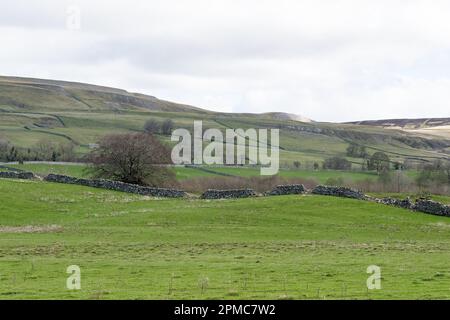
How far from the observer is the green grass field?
22.7 meters

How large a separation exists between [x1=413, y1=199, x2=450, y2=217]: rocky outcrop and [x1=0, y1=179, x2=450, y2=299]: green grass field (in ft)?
6.35

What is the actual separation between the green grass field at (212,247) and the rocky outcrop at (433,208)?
1.94 meters

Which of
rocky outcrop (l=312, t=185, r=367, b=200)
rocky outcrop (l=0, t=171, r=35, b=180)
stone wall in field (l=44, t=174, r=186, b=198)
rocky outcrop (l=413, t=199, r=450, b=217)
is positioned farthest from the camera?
rocky outcrop (l=0, t=171, r=35, b=180)

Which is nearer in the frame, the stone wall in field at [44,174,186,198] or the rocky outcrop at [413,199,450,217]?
the rocky outcrop at [413,199,450,217]

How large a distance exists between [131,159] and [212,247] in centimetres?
4273

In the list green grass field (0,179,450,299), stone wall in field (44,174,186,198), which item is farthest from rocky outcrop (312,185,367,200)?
stone wall in field (44,174,186,198)

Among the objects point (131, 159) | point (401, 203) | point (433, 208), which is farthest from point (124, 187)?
point (433, 208)

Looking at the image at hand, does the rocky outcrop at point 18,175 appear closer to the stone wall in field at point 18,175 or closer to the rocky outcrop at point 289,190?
the stone wall in field at point 18,175

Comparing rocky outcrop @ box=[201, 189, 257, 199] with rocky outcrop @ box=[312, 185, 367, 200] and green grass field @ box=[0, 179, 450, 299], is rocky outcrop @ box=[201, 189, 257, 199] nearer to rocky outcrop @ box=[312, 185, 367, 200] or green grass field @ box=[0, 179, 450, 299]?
green grass field @ box=[0, 179, 450, 299]

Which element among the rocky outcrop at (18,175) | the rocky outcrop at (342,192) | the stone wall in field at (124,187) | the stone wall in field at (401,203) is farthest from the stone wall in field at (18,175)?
the stone wall in field at (401,203)

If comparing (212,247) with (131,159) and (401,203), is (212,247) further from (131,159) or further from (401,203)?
(131,159)

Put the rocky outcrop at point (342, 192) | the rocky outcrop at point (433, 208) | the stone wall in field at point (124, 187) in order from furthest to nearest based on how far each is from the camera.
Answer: the stone wall in field at point (124, 187) < the rocky outcrop at point (342, 192) < the rocky outcrop at point (433, 208)

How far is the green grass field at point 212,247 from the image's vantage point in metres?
22.7
